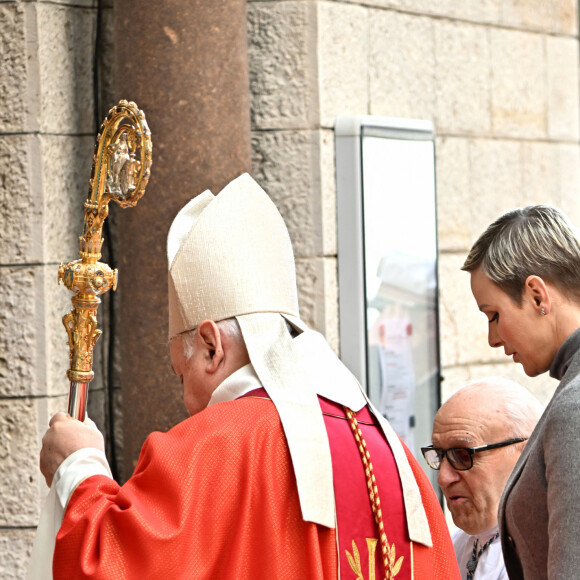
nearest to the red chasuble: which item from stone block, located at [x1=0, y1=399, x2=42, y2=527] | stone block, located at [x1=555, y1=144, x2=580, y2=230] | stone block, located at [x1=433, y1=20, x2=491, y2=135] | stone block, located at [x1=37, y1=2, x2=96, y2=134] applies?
stone block, located at [x1=0, y1=399, x2=42, y2=527]

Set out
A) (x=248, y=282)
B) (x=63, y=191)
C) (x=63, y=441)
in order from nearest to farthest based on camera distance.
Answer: (x=63, y=441)
(x=248, y=282)
(x=63, y=191)

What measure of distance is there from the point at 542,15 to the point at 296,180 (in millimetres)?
1865

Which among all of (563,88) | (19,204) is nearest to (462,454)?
(19,204)

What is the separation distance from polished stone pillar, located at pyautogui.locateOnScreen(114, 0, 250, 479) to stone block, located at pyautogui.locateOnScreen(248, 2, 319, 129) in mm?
233

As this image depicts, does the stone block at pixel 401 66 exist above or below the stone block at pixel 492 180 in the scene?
above

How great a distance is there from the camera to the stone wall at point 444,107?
445 cm

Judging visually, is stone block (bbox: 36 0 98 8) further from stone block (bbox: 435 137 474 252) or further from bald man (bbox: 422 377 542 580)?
bald man (bbox: 422 377 542 580)

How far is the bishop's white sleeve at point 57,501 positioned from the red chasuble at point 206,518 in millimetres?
43

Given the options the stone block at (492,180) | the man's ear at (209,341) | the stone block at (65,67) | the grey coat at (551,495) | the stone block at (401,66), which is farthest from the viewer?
the stone block at (492,180)

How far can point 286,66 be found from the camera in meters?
4.45

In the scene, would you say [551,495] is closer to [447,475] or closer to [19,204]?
[447,475]

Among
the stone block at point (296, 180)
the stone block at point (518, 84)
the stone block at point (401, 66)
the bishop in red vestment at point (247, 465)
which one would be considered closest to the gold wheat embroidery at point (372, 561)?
the bishop in red vestment at point (247, 465)

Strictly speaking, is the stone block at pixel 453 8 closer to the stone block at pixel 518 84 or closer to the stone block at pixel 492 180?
the stone block at pixel 518 84

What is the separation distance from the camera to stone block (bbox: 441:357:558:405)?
502cm
